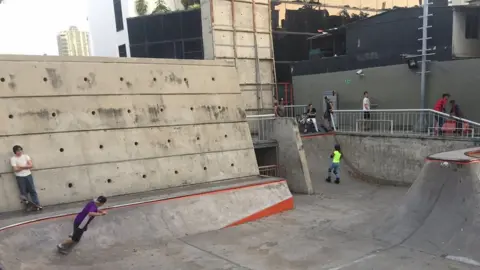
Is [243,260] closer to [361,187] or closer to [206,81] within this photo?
[206,81]

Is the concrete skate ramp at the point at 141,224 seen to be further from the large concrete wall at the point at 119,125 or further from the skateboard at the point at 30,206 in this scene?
the large concrete wall at the point at 119,125

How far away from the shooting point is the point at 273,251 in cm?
854

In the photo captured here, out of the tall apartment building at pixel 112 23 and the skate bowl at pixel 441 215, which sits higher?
the tall apartment building at pixel 112 23

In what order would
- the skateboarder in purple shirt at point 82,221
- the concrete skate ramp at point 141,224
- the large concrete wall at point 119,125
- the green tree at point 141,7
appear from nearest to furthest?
1. the concrete skate ramp at point 141,224
2. the skateboarder in purple shirt at point 82,221
3. the large concrete wall at point 119,125
4. the green tree at point 141,7

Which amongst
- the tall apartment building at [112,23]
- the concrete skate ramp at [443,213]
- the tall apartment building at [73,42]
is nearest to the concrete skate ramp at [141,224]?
the concrete skate ramp at [443,213]

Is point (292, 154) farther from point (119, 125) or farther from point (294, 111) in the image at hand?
point (119, 125)

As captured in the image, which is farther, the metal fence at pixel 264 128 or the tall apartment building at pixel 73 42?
the tall apartment building at pixel 73 42

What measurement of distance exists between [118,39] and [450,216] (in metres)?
25.6

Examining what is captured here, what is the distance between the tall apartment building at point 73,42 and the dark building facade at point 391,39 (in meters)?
60.5

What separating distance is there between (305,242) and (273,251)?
98 centimetres

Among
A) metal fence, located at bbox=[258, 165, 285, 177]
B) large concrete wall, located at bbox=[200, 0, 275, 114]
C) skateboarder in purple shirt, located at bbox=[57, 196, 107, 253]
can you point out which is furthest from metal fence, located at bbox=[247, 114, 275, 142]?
skateboarder in purple shirt, located at bbox=[57, 196, 107, 253]

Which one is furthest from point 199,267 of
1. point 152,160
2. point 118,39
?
point 118,39

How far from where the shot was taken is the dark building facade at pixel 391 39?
16.1 meters

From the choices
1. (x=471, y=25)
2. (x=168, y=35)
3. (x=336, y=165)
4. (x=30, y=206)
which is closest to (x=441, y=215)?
(x=336, y=165)
